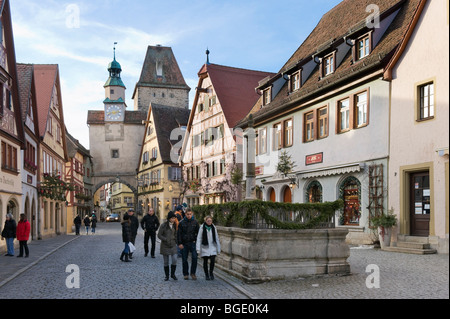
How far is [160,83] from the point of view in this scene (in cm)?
8406

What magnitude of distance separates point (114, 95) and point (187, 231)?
71647mm

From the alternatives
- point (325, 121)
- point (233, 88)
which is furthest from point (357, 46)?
point (233, 88)

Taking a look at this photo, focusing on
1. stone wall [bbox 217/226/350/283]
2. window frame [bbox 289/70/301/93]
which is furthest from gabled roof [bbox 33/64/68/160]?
stone wall [bbox 217/226/350/283]

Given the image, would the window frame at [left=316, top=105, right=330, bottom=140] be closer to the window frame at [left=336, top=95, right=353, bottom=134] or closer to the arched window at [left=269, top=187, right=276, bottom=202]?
the window frame at [left=336, top=95, right=353, bottom=134]

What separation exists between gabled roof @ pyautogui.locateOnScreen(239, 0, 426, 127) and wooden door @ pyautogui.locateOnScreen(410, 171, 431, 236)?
400 centimetres

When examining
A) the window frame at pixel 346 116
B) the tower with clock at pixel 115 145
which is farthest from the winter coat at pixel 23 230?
the tower with clock at pixel 115 145

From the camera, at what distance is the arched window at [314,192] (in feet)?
73.6

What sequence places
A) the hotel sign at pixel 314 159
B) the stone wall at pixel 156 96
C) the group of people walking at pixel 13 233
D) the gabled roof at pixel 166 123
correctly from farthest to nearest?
1. the stone wall at pixel 156 96
2. the gabled roof at pixel 166 123
3. the hotel sign at pixel 314 159
4. the group of people walking at pixel 13 233

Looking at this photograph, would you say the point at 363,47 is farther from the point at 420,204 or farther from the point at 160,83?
the point at 160,83

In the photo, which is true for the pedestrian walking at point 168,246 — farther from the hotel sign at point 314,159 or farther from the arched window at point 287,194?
the arched window at point 287,194

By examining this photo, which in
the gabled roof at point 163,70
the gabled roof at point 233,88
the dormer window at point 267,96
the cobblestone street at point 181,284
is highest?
the gabled roof at point 163,70

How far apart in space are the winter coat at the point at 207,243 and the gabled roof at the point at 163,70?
7500cm

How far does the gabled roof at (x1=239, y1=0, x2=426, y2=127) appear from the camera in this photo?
58.0 ft

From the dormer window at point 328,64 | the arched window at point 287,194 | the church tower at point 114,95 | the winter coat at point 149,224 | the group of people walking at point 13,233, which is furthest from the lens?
the church tower at point 114,95
